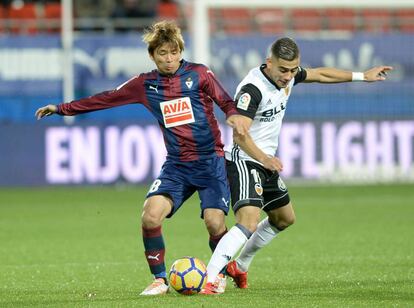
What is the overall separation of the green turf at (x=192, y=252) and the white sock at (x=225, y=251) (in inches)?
8.9

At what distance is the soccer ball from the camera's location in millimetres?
8312

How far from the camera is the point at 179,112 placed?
349 inches

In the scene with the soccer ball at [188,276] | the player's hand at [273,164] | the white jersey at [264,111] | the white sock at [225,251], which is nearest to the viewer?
the player's hand at [273,164]

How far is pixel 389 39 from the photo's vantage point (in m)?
23.8

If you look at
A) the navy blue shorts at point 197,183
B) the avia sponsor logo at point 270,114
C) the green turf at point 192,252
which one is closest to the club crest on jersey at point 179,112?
the navy blue shorts at point 197,183

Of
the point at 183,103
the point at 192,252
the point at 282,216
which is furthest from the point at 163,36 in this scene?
the point at 192,252

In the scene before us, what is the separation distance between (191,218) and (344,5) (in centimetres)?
706

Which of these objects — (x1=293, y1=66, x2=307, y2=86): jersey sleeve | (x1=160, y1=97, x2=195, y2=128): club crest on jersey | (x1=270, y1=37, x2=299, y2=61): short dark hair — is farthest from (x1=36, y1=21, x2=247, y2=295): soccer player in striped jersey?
(x1=293, y1=66, x2=307, y2=86): jersey sleeve

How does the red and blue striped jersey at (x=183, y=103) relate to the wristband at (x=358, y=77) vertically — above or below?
below

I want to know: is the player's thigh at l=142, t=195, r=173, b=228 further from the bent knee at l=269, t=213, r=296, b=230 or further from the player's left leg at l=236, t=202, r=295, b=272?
the bent knee at l=269, t=213, r=296, b=230

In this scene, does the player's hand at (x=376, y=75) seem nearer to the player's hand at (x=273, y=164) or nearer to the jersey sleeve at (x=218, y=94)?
the jersey sleeve at (x=218, y=94)

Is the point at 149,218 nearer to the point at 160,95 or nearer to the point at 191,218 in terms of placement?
the point at 160,95

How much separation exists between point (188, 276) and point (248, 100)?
1.43 metres

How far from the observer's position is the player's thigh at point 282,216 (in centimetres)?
919
